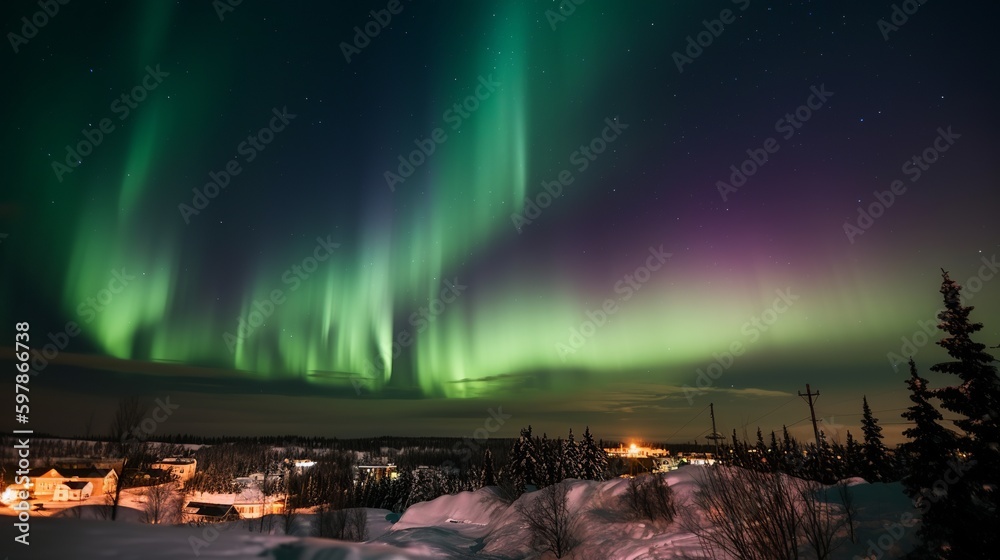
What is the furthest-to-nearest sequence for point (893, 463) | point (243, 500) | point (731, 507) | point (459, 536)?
1. point (243, 500)
2. point (893, 463)
3. point (459, 536)
4. point (731, 507)

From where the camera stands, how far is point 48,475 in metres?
40.4

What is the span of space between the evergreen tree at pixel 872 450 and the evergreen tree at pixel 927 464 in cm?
2911

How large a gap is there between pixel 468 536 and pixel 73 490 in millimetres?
33786

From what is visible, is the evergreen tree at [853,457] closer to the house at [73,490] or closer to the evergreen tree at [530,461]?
the evergreen tree at [530,461]

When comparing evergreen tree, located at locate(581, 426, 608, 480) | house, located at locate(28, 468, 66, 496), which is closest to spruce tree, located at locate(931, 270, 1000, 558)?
evergreen tree, located at locate(581, 426, 608, 480)

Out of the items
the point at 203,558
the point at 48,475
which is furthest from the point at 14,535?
the point at 48,475

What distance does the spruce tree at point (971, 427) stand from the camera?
52.8 feet

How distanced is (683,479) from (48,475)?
5267 centimetres

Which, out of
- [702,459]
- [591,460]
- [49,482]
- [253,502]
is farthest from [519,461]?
[49,482]

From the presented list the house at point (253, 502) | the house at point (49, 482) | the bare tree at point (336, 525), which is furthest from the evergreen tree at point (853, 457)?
the house at point (49, 482)

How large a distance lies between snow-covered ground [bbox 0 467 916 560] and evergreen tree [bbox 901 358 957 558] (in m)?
0.93

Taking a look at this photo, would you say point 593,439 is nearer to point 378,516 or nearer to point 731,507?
point 378,516

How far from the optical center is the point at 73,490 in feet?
128

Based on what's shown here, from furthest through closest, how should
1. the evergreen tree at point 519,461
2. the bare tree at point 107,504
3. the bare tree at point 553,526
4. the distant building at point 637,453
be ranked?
1. the distant building at point 637,453
2. the evergreen tree at point 519,461
3. the bare tree at point 553,526
4. the bare tree at point 107,504
